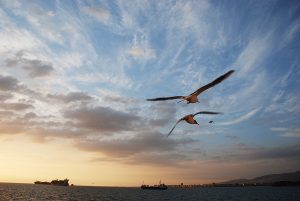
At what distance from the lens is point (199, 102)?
13641 mm

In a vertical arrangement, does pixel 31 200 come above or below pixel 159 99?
above

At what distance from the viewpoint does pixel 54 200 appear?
Result: 110 m

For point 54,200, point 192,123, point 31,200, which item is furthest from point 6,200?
point 192,123

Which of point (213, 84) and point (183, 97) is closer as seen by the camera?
point (213, 84)

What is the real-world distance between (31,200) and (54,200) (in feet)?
24.4

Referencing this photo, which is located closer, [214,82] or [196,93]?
[214,82]

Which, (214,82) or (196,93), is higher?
(196,93)

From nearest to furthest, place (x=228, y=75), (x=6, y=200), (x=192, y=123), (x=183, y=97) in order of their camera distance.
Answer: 1. (x=228, y=75)
2. (x=183, y=97)
3. (x=192, y=123)
4. (x=6, y=200)

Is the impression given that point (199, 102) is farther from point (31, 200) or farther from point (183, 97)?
point (31, 200)

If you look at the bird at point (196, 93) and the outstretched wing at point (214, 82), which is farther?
the bird at point (196, 93)

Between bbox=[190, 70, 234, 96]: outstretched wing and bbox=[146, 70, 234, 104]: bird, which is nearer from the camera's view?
bbox=[190, 70, 234, 96]: outstretched wing

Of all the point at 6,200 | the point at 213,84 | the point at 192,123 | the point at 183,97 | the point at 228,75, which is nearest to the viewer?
the point at 228,75

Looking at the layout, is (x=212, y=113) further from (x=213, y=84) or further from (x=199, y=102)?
(x=213, y=84)

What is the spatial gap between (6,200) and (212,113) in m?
107
